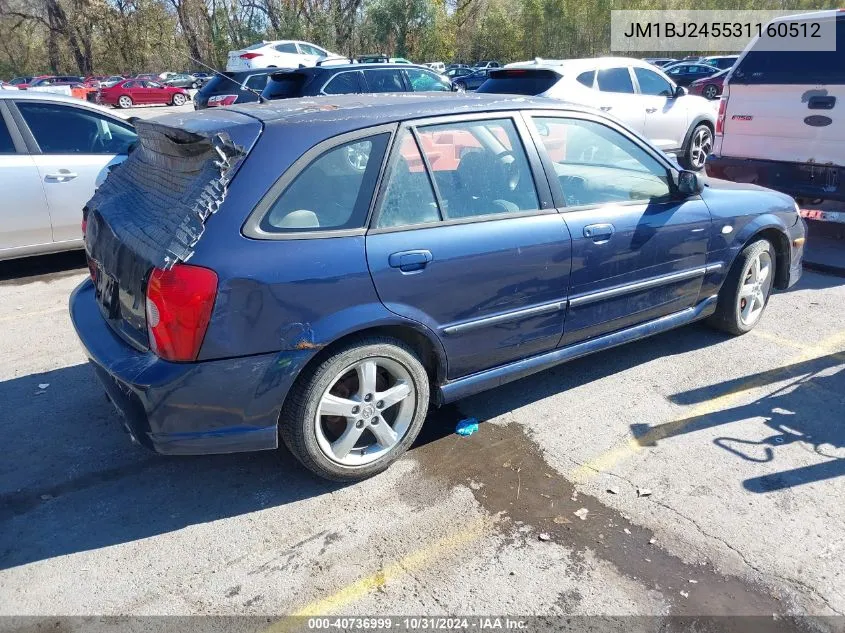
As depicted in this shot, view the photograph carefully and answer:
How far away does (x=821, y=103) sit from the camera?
6.47 metres

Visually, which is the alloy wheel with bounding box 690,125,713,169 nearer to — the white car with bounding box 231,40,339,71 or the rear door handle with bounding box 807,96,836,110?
the rear door handle with bounding box 807,96,836,110

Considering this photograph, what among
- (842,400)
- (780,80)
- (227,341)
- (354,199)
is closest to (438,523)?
(227,341)

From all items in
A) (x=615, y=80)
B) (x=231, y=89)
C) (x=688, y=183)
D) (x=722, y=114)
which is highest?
(x=231, y=89)

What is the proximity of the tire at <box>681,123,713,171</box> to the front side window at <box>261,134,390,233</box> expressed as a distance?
8.86 meters

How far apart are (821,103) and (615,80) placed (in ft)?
12.0

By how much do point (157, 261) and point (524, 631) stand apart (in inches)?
78.6

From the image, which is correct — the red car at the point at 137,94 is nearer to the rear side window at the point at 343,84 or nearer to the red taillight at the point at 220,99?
the red taillight at the point at 220,99

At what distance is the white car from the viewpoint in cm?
2244

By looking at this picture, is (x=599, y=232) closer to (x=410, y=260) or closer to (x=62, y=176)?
(x=410, y=260)

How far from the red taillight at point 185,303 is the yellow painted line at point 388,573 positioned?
1076mm

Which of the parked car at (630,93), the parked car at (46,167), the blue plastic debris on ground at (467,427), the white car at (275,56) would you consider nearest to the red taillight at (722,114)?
the parked car at (630,93)

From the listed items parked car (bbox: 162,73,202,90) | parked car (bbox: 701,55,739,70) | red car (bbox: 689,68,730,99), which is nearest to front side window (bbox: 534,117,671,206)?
red car (bbox: 689,68,730,99)

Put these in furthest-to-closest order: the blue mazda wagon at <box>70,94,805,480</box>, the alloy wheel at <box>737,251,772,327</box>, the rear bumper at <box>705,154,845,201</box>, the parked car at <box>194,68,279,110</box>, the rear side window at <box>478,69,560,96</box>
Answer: the parked car at <box>194,68,279,110</box> < the rear side window at <box>478,69,560,96</box> < the rear bumper at <box>705,154,845,201</box> < the alloy wheel at <box>737,251,772,327</box> < the blue mazda wagon at <box>70,94,805,480</box>

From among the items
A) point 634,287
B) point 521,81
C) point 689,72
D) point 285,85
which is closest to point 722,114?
point 521,81
